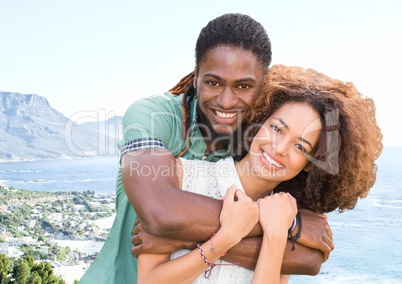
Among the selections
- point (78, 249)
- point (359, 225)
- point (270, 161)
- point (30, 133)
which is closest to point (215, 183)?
point (270, 161)

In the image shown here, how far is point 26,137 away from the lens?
474 ft

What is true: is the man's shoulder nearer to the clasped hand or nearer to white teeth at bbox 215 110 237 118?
white teeth at bbox 215 110 237 118

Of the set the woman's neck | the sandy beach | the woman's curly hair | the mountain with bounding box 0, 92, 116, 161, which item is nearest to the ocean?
the mountain with bounding box 0, 92, 116, 161

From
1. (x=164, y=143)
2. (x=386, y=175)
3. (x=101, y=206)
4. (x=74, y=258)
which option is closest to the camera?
(x=164, y=143)

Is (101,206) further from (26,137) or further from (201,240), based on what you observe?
(201,240)

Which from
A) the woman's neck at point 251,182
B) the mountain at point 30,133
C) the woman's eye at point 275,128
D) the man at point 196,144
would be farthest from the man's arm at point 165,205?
the mountain at point 30,133

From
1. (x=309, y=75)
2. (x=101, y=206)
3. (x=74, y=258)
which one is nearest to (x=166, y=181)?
(x=309, y=75)

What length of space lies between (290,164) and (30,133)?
15267cm

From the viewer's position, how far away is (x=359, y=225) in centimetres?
8344

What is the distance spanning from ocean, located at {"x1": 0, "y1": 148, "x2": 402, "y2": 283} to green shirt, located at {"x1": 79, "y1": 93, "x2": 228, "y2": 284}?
210 feet

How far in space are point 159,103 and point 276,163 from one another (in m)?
0.84

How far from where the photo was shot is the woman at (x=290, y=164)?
2.70 meters

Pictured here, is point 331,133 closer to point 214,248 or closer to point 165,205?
point 214,248

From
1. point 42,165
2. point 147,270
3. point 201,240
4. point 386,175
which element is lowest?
point 42,165
